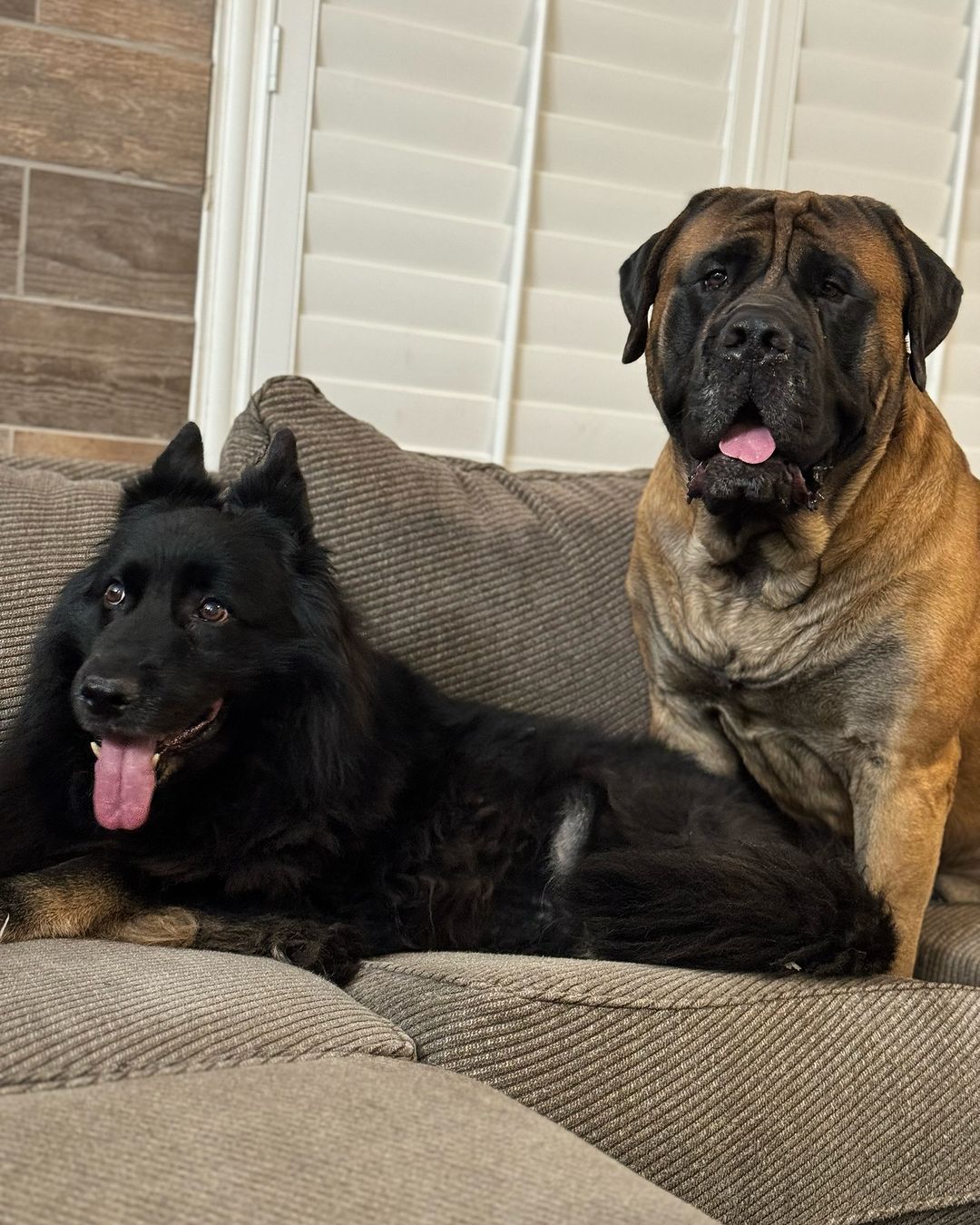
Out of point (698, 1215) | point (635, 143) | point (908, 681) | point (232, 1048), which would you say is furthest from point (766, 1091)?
point (635, 143)

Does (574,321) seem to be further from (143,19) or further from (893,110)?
(143,19)

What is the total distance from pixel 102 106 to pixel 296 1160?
2.63 metres

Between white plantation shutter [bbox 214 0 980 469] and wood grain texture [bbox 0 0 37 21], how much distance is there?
47 cm

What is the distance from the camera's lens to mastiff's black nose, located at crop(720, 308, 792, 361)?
6.31ft

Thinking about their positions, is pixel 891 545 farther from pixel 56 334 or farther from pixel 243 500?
pixel 56 334

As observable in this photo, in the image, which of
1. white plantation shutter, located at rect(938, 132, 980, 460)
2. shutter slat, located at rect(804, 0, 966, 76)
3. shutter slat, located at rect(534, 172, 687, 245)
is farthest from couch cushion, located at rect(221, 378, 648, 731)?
shutter slat, located at rect(804, 0, 966, 76)

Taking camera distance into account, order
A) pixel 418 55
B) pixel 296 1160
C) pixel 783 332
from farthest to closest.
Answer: pixel 418 55 < pixel 783 332 < pixel 296 1160

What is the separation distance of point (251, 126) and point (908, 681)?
6.62 feet

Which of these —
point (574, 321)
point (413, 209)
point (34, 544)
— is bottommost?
Result: point (34, 544)

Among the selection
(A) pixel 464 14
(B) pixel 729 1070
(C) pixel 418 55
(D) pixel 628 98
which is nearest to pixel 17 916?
(B) pixel 729 1070

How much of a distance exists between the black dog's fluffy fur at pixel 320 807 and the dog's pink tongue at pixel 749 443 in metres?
0.52

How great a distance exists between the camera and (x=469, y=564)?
7.89 ft

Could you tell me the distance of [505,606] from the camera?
2422 millimetres

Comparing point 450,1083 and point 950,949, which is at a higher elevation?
point 450,1083
